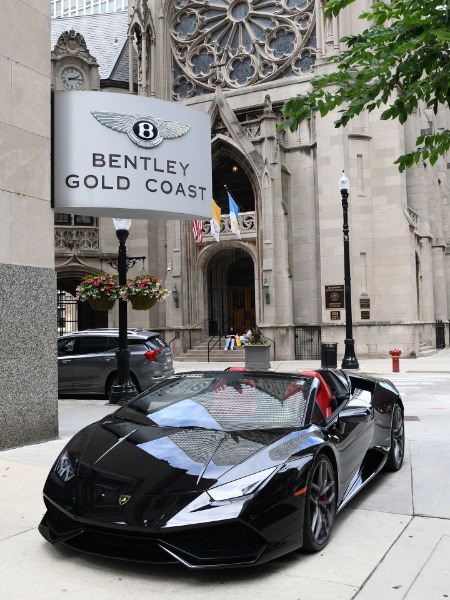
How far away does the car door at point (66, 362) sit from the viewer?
1499cm

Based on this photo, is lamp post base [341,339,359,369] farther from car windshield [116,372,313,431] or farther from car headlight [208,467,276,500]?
car headlight [208,467,276,500]

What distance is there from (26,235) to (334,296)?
19724 mm

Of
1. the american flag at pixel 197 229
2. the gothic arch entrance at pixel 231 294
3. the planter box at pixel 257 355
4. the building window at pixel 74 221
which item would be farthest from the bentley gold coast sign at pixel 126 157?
the building window at pixel 74 221

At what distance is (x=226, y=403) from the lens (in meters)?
5.33

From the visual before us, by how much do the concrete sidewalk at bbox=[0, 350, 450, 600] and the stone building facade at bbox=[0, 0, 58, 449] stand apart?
1972mm

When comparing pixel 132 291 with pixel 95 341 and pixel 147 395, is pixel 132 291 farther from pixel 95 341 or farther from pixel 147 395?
pixel 147 395

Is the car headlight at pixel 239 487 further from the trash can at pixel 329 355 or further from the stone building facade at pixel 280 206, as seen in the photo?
the stone building facade at pixel 280 206

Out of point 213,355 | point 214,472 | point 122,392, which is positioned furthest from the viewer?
point 213,355

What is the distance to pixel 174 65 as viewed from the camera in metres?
33.8

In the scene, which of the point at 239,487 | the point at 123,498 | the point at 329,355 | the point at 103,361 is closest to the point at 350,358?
the point at 329,355

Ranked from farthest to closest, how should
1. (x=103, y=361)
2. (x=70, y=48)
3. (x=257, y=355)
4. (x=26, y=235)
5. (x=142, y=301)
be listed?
(x=70, y=48) → (x=257, y=355) → (x=103, y=361) → (x=142, y=301) → (x=26, y=235)

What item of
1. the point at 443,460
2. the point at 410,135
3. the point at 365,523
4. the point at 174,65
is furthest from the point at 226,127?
the point at 365,523

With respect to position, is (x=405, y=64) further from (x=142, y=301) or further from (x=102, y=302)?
(x=102, y=302)

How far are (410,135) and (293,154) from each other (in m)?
6.10
